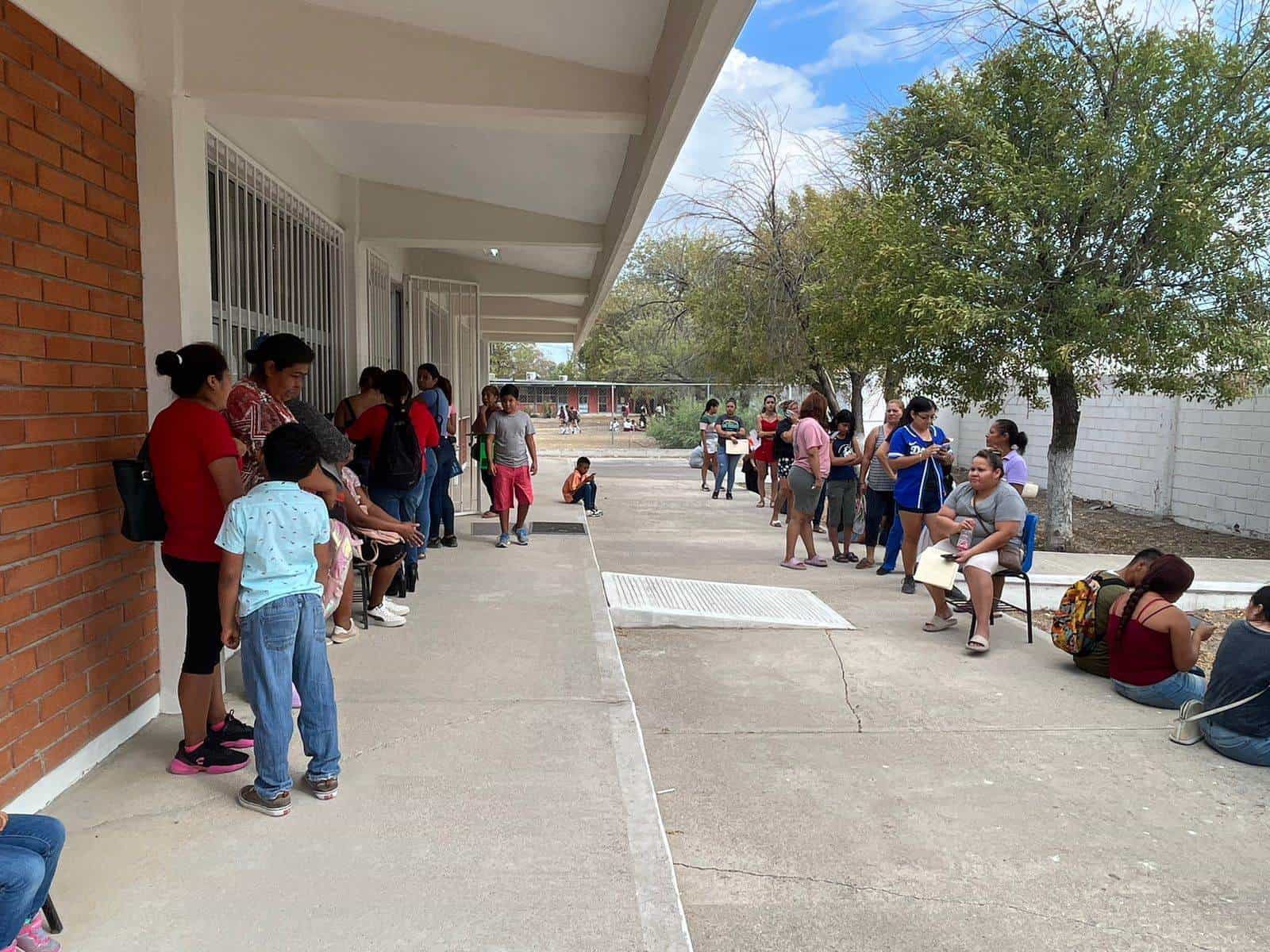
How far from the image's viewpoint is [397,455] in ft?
20.3

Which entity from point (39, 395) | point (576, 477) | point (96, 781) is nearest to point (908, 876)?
point (96, 781)

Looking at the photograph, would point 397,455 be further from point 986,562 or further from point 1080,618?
point 1080,618

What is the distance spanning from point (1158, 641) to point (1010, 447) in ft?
7.21

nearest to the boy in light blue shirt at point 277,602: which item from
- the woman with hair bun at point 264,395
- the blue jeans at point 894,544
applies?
the woman with hair bun at point 264,395

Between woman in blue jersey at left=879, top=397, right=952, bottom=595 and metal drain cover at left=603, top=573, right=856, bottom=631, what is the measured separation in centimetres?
107

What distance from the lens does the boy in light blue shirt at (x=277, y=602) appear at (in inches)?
126

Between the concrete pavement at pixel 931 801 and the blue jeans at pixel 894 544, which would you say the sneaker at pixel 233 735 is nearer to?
the concrete pavement at pixel 931 801

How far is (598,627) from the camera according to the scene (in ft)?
20.0

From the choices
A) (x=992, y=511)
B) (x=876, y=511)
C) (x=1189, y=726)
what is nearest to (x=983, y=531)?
(x=992, y=511)

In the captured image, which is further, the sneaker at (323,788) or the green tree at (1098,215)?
the green tree at (1098,215)

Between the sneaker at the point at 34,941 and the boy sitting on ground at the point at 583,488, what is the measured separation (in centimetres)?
1068

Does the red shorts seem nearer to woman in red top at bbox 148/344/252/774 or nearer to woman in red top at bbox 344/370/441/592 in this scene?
woman in red top at bbox 344/370/441/592

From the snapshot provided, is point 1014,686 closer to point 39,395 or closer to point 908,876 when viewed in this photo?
point 908,876

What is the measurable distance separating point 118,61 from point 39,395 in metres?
1.51
